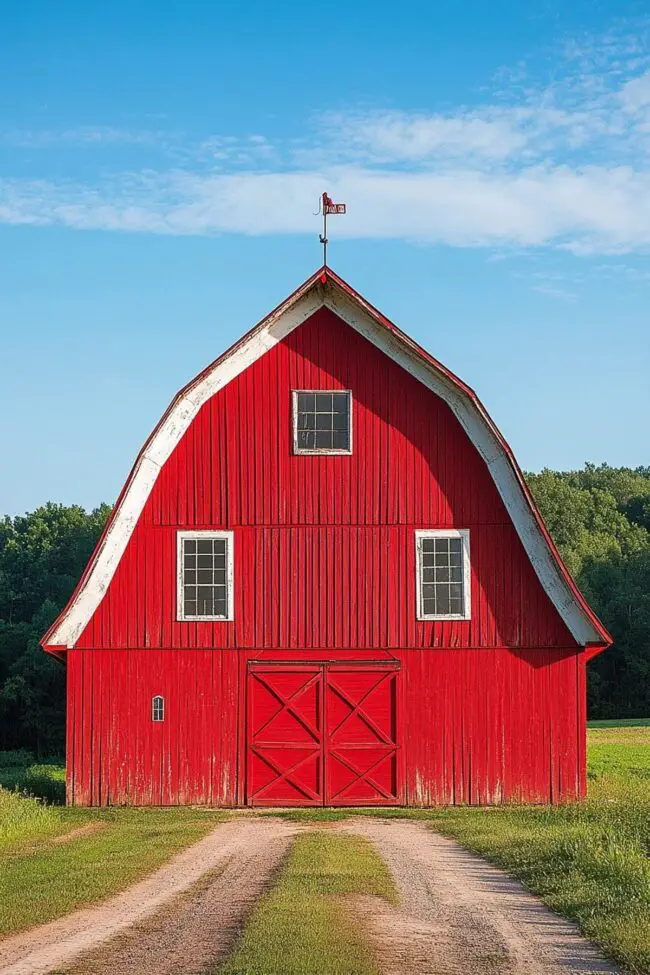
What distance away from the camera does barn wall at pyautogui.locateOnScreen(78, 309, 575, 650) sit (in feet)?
68.6

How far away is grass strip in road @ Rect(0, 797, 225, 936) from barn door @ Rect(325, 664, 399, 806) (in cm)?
234

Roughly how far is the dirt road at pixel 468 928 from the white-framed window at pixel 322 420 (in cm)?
934

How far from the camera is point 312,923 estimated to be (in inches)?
366

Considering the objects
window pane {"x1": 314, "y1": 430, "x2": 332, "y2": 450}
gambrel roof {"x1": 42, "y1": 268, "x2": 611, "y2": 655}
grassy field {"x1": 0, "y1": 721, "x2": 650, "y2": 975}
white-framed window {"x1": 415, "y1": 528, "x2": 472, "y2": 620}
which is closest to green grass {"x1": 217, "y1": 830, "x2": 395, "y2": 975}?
grassy field {"x1": 0, "y1": 721, "x2": 650, "y2": 975}

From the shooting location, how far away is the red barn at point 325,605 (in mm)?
20750

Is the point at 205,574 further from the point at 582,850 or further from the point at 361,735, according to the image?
the point at 582,850

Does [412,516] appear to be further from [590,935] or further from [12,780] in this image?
[590,935]

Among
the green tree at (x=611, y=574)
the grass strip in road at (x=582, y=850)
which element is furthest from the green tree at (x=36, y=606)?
the grass strip in road at (x=582, y=850)

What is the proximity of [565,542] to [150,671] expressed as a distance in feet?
197

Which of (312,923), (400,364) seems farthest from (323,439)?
(312,923)

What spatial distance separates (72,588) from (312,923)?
53663 millimetres

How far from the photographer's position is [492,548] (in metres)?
21.1

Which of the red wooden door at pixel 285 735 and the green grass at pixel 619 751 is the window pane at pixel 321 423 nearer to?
the red wooden door at pixel 285 735

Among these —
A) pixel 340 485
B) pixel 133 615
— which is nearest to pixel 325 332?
pixel 340 485
